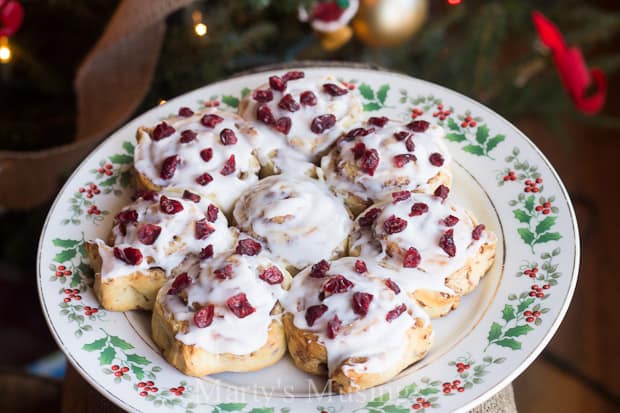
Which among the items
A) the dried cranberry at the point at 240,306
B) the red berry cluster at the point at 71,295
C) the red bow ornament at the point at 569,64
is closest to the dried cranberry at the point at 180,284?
the dried cranberry at the point at 240,306

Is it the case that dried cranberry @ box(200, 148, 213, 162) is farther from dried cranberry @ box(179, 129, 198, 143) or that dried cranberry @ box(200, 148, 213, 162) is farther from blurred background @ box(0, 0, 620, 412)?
blurred background @ box(0, 0, 620, 412)

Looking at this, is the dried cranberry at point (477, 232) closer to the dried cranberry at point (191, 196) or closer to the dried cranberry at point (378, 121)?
the dried cranberry at point (378, 121)

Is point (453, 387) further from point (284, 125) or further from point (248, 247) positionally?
point (284, 125)

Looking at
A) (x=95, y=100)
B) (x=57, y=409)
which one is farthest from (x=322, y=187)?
(x=57, y=409)

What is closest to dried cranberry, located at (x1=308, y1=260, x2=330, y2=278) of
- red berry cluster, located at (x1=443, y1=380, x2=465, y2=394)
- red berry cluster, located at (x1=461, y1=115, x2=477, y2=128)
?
red berry cluster, located at (x1=443, y1=380, x2=465, y2=394)

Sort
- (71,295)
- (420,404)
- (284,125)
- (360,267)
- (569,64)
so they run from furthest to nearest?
1. (569,64)
2. (284,125)
3. (71,295)
4. (360,267)
5. (420,404)

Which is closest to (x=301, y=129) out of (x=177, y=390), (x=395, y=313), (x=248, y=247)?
(x=248, y=247)

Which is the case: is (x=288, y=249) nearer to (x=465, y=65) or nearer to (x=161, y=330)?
(x=161, y=330)
